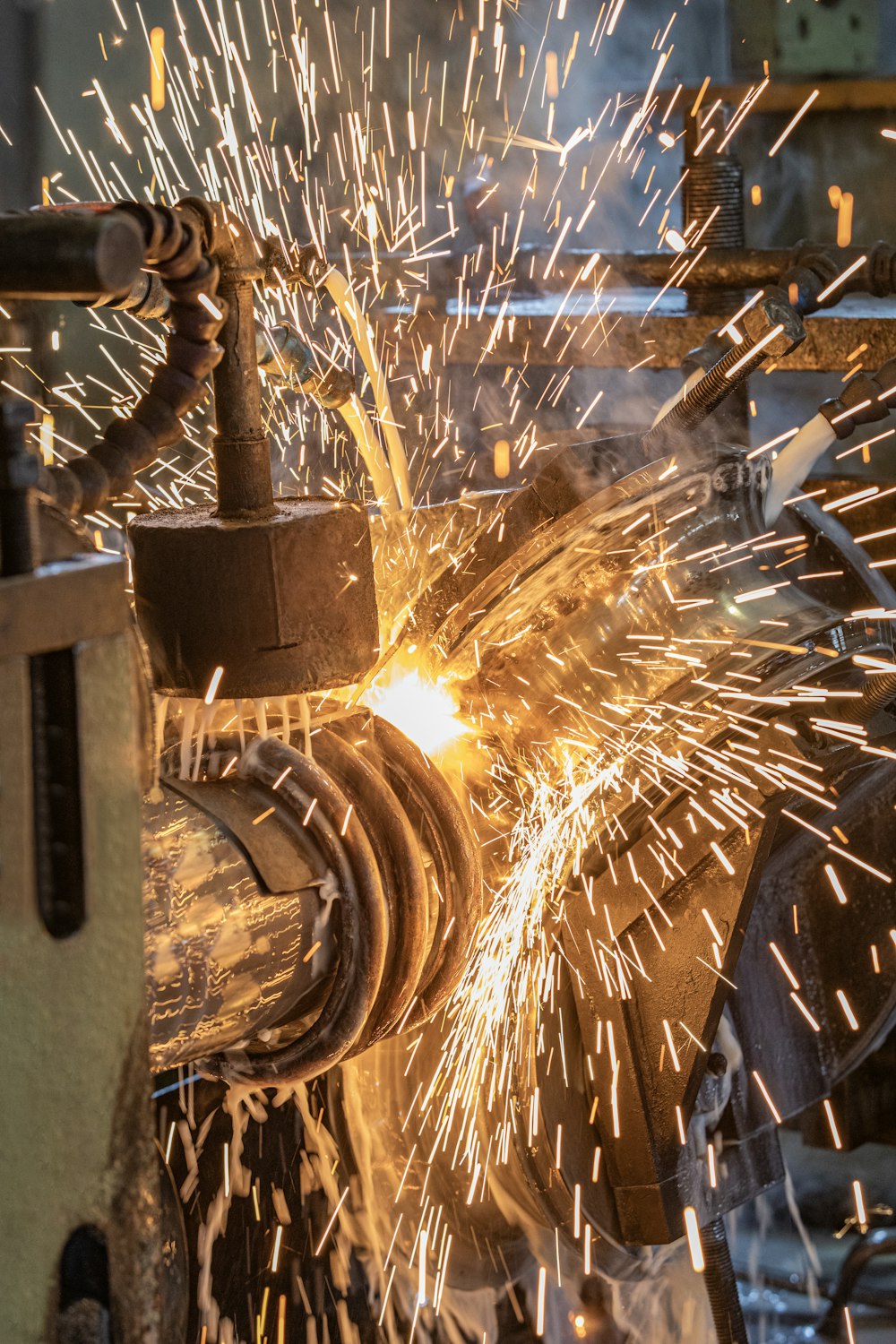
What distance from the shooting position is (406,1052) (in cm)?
229

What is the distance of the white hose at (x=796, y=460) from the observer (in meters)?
2.13

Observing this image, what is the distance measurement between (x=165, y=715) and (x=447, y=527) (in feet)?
1.66

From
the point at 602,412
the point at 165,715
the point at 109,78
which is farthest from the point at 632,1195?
the point at 109,78

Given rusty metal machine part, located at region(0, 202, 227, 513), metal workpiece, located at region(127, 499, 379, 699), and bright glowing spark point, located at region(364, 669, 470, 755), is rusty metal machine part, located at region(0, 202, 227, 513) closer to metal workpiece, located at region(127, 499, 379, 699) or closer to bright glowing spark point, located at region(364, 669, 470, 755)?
metal workpiece, located at region(127, 499, 379, 699)

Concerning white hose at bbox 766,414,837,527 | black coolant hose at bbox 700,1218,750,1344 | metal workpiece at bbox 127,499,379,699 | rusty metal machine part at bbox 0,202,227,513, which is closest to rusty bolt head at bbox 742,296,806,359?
white hose at bbox 766,414,837,527

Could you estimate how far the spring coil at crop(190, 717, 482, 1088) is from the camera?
1676 mm

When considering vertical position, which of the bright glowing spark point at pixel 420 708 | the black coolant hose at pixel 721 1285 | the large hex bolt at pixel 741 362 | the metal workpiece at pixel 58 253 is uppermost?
the large hex bolt at pixel 741 362

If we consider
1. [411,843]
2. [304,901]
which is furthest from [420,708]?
[304,901]

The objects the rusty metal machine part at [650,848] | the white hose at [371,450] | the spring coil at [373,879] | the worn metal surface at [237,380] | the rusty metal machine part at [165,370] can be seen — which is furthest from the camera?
the white hose at [371,450]

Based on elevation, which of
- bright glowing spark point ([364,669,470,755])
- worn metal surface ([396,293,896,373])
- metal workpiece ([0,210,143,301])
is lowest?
bright glowing spark point ([364,669,470,755])

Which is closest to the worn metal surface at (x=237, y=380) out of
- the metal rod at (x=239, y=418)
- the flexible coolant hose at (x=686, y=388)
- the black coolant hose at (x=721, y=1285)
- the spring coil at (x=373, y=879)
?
the metal rod at (x=239, y=418)

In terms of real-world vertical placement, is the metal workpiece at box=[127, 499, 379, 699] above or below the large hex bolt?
below

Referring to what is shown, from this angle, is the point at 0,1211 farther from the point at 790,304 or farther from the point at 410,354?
the point at 410,354

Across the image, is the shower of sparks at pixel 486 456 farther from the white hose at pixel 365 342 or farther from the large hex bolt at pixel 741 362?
the large hex bolt at pixel 741 362
